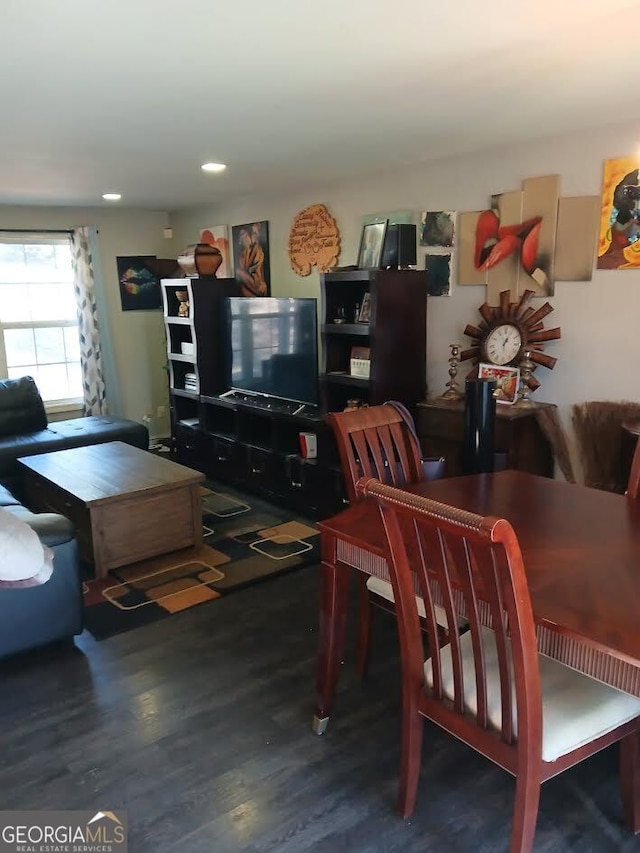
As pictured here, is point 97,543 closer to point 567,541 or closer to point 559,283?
point 567,541

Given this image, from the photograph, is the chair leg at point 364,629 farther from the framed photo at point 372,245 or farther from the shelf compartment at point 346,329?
the framed photo at point 372,245

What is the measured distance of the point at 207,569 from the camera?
3.38m

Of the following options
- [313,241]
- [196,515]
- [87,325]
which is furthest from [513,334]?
[87,325]

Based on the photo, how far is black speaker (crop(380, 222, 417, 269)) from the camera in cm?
372

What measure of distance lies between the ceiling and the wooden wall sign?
2.60 feet

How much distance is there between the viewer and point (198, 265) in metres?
5.01

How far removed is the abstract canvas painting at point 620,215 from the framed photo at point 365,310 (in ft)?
4.10

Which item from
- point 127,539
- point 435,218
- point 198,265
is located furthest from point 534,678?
point 198,265

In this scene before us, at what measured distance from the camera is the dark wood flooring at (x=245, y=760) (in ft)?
5.72

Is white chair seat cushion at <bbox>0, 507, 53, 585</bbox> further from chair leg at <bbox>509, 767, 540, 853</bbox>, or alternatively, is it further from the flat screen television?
the flat screen television

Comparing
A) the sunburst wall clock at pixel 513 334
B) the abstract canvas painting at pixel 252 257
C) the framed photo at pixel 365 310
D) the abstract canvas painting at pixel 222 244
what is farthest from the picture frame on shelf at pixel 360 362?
the abstract canvas painting at pixel 222 244

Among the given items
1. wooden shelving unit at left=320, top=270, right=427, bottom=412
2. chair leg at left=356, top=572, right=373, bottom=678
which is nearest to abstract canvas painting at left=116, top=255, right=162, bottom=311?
wooden shelving unit at left=320, top=270, right=427, bottom=412

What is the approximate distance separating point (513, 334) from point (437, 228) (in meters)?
0.82

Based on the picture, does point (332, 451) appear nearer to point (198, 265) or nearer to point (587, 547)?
point (198, 265)
